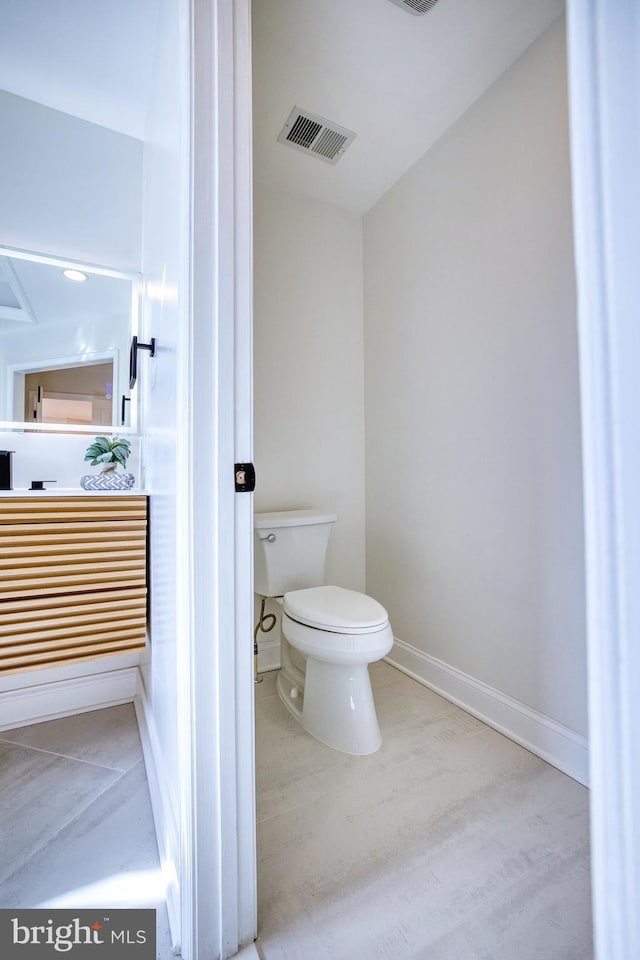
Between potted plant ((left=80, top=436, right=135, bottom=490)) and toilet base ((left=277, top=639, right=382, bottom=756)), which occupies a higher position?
potted plant ((left=80, top=436, right=135, bottom=490))

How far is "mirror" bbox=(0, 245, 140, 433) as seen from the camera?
1.69 metres

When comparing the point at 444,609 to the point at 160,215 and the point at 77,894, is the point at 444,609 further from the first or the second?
the point at 160,215

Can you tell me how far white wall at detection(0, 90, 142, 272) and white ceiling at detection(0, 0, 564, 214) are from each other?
7cm

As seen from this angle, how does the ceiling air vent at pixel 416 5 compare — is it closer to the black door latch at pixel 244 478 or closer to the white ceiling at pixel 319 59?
the white ceiling at pixel 319 59

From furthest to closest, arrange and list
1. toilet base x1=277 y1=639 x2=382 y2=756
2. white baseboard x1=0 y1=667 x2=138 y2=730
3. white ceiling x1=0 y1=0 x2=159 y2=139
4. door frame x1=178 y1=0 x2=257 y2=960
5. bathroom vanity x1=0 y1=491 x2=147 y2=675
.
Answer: white baseboard x1=0 y1=667 x2=138 y2=730 < toilet base x1=277 y1=639 x2=382 y2=756 < white ceiling x1=0 y1=0 x2=159 y2=139 < bathroom vanity x1=0 y1=491 x2=147 y2=675 < door frame x1=178 y1=0 x2=257 y2=960

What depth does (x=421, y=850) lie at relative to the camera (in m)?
1.06

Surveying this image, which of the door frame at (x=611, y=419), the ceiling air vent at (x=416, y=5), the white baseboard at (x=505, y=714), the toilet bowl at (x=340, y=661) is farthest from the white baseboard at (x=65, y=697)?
the ceiling air vent at (x=416, y=5)

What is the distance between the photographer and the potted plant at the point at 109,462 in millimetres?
1623

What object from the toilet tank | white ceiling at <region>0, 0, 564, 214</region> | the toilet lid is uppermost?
white ceiling at <region>0, 0, 564, 214</region>

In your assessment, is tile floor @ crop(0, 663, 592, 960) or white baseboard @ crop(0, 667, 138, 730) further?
white baseboard @ crop(0, 667, 138, 730)

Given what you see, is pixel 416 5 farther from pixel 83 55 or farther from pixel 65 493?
pixel 65 493

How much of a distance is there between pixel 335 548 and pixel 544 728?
1.17 m

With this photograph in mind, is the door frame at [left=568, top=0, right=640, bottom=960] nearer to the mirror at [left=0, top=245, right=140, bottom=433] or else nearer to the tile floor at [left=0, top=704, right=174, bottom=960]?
the tile floor at [left=0, top=704, right=174, bottom=960]

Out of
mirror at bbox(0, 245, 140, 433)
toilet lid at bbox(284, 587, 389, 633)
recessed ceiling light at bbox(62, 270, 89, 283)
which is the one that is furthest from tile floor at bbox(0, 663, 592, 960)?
recessed ceiling light at bbox(62, 270, 89, 283)
